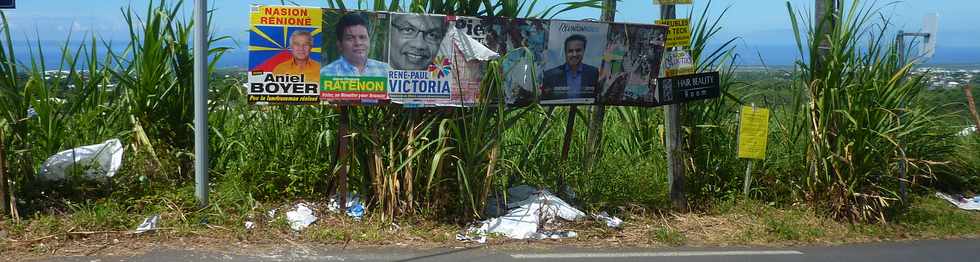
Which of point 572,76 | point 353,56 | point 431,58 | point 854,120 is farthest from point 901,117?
point 353,56

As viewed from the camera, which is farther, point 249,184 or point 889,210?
point 889,210

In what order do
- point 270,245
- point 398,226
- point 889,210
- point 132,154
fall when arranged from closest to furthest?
point 270,245 < point 398,226 < point 132,154 < point 889,210

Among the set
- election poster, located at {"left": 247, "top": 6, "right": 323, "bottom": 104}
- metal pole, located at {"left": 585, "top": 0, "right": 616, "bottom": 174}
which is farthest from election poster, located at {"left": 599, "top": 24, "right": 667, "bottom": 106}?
election poster, located at {"left": 247, "top": 6, "right": 323, "bottom": 104}

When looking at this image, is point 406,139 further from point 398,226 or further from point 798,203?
point 798,203

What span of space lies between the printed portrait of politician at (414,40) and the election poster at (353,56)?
8cm

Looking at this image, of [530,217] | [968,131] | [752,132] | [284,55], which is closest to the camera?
[284,55]

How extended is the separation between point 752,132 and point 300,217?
4.10 meters

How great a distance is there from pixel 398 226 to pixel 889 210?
4.45 metres

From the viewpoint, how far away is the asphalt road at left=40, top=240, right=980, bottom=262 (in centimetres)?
637

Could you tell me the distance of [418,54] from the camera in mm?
7254

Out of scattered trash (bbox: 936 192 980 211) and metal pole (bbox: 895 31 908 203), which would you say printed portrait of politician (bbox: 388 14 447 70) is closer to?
metal pole (bbox: 895 31 908 203)

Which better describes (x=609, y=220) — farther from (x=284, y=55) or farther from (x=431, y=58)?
(x=284, y=55)

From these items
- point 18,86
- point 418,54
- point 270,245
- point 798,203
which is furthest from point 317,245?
point 798,203

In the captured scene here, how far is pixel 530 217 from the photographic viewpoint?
7426 millimetres
